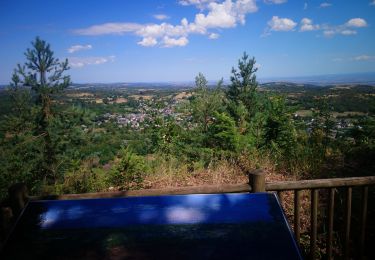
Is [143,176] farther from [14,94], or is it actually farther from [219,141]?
[14,94]

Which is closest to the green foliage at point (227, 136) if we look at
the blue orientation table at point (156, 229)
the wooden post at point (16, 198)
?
the wooden post at point (16, 198)

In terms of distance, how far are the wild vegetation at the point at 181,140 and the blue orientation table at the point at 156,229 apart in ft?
13.3

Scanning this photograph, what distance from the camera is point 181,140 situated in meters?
10.8

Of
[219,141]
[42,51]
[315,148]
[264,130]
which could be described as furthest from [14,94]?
[315,148]

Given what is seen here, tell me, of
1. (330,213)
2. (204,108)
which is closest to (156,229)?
(330,213)

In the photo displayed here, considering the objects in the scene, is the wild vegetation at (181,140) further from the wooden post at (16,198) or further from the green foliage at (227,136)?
the wooden post at (16,198)

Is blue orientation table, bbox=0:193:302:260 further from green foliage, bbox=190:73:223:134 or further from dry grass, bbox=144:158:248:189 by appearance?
green foliage, bbox=190:73:223:134

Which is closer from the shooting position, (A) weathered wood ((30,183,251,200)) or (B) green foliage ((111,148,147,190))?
(A) weathered wood ((30,183,251,200))

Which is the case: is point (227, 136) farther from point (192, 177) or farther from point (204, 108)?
point (204, 108)

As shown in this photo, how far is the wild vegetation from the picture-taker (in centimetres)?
616

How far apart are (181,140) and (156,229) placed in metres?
9.20

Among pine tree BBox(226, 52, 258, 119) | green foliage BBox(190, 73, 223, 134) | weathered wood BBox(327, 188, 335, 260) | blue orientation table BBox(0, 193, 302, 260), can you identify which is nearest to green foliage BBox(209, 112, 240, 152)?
green foliage BBox(190, 73, 223, 134)

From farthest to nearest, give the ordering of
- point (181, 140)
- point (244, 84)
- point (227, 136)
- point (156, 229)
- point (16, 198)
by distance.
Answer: point (244, 84) → point (181, 140) → point (227, 136) → point (16, 198) → point (156, 229)

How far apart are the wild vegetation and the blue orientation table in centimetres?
404
